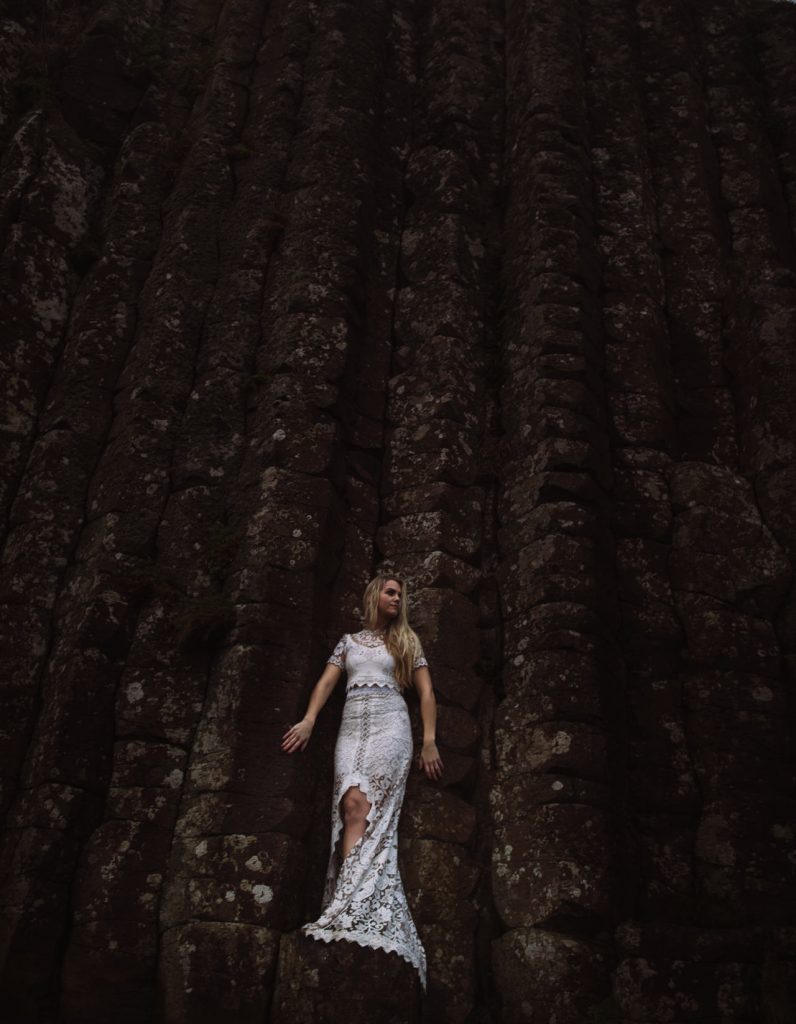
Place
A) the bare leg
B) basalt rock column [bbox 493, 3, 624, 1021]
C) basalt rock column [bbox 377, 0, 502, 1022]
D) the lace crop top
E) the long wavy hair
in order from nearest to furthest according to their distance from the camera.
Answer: basalt rock column [bbox 493, 3, 624, 1021] < the bare leg < basalt rock column [bbox 377, 0, 502, 1022] < the lace crop top < the long wavy hair

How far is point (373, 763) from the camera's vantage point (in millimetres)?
6848

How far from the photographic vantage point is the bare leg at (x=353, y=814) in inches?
263

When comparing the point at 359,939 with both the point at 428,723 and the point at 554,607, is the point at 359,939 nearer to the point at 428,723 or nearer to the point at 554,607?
the point at 428,723

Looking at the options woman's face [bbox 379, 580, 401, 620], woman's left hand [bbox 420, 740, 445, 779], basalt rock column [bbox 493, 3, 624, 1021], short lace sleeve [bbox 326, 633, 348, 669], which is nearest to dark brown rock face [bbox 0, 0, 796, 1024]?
basalt rock column [bbox 493, 3, 624, 1021]

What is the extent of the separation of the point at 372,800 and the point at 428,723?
2.48 ft

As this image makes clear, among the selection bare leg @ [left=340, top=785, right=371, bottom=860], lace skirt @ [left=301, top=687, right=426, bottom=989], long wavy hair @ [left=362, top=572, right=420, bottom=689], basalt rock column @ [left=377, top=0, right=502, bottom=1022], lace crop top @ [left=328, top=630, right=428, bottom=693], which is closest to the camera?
lace skirt @ [left=301, top=687, right=426, bottom=989]

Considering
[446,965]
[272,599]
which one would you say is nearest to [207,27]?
[272,599]

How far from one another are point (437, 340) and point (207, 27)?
6183 mm

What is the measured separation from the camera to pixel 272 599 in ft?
24.3

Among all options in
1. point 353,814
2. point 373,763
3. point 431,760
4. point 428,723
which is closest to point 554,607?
point 428,723

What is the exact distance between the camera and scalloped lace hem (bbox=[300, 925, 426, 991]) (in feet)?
19.6

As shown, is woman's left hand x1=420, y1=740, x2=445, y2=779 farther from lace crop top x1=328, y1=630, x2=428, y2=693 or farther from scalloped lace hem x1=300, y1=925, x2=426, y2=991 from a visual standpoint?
scalloped lace hem x1=300, y1=925, x2=426, y2=991

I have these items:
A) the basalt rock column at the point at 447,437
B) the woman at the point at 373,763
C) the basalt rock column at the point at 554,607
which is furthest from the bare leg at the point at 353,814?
the basalt rock column at the point at 554,607

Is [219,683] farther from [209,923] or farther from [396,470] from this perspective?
[396,470]
